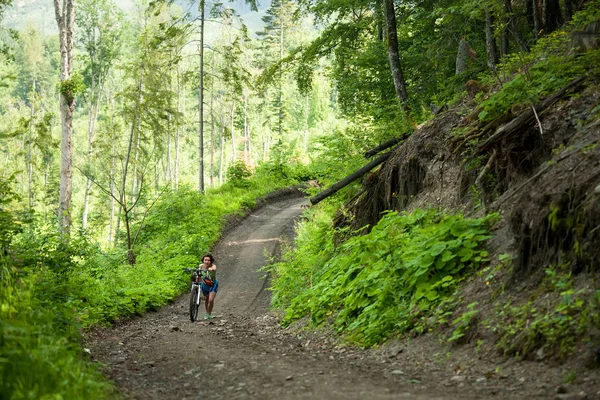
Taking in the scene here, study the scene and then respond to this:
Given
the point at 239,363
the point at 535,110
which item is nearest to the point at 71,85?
the point at 239,363

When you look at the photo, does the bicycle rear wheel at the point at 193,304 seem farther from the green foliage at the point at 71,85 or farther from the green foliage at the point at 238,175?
the green foliage at the point at 238,175

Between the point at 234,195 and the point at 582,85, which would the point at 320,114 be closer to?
the point at 234,195

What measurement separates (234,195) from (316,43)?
44.7 feet

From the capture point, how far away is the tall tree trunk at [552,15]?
1168cm

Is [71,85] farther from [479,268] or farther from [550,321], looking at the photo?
[550,321]

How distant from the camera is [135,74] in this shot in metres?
21.8

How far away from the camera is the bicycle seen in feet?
44.7

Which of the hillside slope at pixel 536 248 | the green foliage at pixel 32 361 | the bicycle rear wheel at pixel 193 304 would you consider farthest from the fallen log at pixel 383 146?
the green foliage at pixel 32 361

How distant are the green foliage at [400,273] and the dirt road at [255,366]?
1.66ft

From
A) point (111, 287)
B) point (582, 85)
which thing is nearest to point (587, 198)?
point (582, 85)

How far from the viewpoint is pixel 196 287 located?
13.9m

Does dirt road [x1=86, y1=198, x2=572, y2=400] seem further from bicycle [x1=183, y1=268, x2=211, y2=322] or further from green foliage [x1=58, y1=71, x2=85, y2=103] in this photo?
green foliage [x1=58, y1=71, x2=85, y2=103]

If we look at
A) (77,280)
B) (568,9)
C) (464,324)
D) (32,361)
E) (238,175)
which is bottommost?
(77,280)

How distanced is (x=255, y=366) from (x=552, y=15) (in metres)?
9.37
